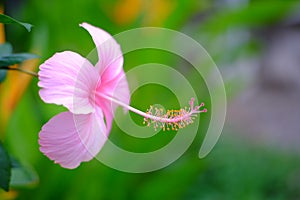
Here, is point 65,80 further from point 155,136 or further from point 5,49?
point 155,136

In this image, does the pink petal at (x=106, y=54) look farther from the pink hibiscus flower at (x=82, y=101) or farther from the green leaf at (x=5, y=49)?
the green leaf at (x=5, y=49)

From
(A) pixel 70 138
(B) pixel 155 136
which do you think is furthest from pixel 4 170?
(B) pixel 155 136

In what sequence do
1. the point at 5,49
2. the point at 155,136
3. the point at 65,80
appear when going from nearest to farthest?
the point at 65,80, the point at 5,49, the point at 155,136

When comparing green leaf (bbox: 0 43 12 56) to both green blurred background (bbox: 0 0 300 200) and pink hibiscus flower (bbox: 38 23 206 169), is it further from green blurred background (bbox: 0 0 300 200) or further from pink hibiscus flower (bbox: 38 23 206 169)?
green blurred background (bbox: 0 0 300 200)

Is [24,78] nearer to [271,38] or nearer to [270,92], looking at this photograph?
[270,92]

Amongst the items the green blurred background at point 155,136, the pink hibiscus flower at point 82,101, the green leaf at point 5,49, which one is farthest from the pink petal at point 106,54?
the green blurred background at point 155,136

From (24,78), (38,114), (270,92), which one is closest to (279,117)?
(270,92)
